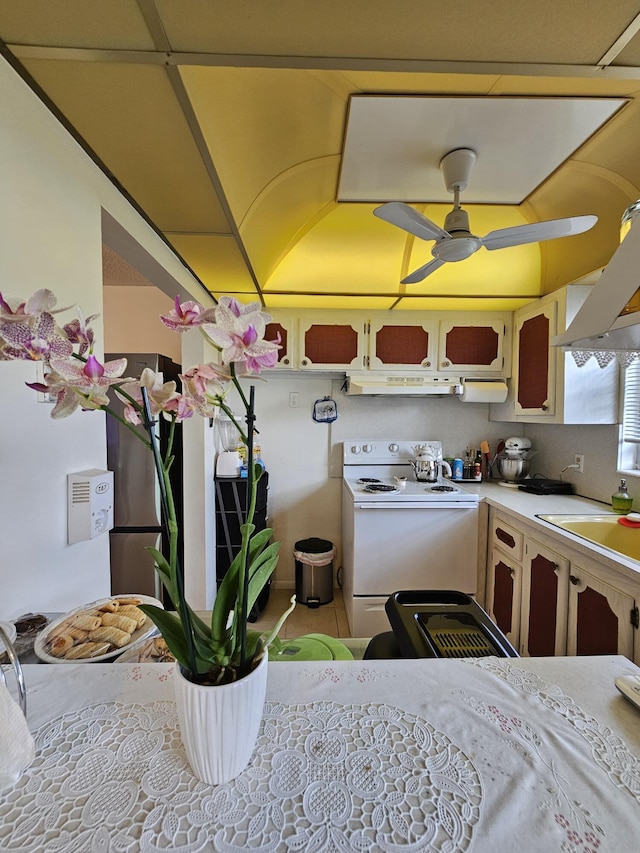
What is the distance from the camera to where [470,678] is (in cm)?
65

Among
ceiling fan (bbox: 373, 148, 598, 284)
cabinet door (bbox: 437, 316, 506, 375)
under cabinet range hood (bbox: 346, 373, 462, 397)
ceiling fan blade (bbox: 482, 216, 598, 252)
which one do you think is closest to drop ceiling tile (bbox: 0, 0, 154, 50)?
ceiling fan (bbox: 373, 148, 598, 284)

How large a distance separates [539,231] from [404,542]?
73.7 inches

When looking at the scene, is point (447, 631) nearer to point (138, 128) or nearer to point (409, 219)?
point (409, 219)

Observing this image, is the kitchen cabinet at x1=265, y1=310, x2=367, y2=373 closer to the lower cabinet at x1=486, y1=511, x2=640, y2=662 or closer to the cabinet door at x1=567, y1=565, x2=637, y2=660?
the lower cabinet at x1=486, y1=511, x2=640, y2=662

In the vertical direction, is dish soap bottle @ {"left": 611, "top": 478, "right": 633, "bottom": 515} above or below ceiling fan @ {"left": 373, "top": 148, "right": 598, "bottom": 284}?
below

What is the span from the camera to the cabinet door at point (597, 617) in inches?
54.5

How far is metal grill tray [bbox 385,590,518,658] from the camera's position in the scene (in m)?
0.82

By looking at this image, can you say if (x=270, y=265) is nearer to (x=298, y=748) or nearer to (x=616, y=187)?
(x=616, y=187)

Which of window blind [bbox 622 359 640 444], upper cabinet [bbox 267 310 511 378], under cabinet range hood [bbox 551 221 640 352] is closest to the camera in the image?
under cabinet range hood [bbox 551 221 640 352]

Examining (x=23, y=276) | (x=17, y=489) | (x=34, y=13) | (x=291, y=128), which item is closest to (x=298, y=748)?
(x=17, y=489)

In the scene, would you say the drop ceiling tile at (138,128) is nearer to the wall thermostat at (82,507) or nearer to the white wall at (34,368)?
the white wall at (34,368)

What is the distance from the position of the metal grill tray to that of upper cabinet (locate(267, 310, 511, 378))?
192cm

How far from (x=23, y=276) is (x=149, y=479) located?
172 centimetres

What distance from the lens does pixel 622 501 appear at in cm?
195
